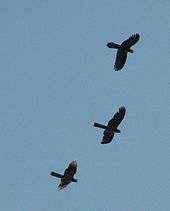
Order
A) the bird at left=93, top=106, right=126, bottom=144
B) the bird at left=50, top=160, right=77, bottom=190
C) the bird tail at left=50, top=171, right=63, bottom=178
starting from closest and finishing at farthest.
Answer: the bird tail at left=50, top=171, right=63, bottom=178 < the bird at left=50, top=160, right=77, bottom=190 < the bird at left=93, top=106, right=126, bottom=144

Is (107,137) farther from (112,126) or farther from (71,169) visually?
(71,169)

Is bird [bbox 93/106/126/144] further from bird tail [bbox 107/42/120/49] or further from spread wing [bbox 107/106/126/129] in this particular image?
bird tail [bbox 107/42/120/49]

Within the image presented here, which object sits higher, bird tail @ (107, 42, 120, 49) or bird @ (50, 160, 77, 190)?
bird tail @ (107, 42, 120, 49)

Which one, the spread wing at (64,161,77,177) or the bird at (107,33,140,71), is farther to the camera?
the spread wing at (64,161,77,177)

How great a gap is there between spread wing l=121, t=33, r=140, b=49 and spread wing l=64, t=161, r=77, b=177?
10.7m

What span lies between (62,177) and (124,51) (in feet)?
38.0

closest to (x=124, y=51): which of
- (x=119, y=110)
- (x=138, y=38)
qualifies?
(x=138, y=38)

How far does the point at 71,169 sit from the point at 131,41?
1176 cm

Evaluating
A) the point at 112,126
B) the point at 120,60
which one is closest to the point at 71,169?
the point at 112,126

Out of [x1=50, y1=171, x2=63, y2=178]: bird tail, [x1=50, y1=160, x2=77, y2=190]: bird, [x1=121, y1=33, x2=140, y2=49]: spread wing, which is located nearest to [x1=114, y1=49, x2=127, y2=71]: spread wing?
[x1=121, y1=33, x2=140, y2=49]: spread wing

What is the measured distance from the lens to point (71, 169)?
2327 inches

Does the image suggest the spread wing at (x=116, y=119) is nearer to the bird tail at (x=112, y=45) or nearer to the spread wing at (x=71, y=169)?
the spread wing at (x=71, y=169)

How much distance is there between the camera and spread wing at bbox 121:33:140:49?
57.8 meters

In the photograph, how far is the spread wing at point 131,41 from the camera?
57.8 m
